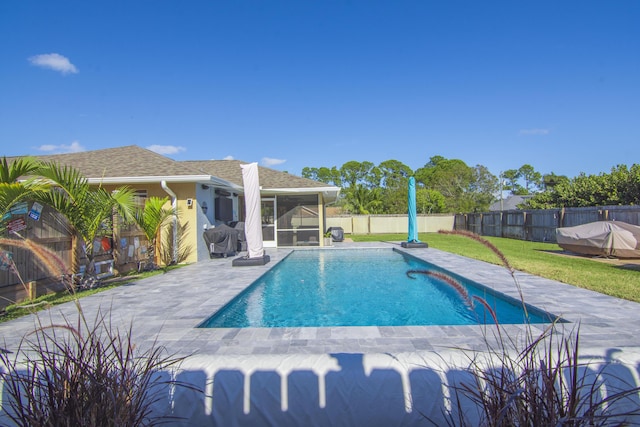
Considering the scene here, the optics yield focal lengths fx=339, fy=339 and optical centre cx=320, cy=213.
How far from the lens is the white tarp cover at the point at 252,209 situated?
35.7ft

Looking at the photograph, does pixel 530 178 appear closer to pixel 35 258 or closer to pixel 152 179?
pixel 152 179

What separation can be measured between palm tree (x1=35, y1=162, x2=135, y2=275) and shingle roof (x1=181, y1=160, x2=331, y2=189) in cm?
785

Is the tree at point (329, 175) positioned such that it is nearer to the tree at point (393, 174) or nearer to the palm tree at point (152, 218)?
the tree at point (393, 174)

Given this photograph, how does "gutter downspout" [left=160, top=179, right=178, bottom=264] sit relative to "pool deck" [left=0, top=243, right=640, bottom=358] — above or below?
above

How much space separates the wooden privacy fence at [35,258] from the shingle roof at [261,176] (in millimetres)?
7121

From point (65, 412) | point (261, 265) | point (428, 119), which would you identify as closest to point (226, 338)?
point (65, 412)

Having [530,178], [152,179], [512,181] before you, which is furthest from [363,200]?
[530,178]

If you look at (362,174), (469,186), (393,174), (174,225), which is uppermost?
(362,174)

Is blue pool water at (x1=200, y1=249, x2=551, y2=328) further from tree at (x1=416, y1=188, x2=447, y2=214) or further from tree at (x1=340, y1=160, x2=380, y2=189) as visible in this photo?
tree at (x1=340, y1=160, x2=380, y2=189)

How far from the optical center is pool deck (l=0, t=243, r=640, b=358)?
156 inches

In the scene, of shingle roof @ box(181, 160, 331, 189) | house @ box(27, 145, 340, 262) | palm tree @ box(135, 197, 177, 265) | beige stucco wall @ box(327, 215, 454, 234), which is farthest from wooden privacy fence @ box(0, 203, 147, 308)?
beige stucco wall @ box(327, 215, 454, 234)

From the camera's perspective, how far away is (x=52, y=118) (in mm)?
15352

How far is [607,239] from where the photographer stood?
38.8 feet

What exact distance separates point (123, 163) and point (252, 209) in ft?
19.0
